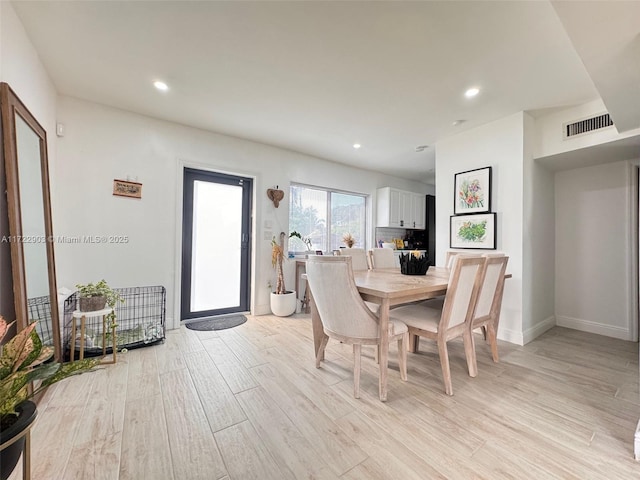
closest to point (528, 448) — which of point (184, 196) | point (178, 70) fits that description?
point (178, 70)

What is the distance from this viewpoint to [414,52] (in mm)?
1890

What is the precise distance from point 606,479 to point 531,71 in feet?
8.58

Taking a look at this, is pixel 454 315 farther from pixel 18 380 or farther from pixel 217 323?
pixel 217 323

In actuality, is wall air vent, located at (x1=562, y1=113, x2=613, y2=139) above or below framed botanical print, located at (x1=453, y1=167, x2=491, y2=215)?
above

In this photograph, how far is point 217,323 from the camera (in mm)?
3289

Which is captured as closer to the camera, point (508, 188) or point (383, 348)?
point (383, 348)

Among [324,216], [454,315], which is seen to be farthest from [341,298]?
[324,216]

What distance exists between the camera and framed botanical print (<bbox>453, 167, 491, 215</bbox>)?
303 centimetres

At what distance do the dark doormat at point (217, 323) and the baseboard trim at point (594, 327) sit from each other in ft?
13.4

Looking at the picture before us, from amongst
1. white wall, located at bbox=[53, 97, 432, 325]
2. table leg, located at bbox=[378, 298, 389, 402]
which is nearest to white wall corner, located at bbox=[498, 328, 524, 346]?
table leg, located at bbox=[378, 298, 389, 402]

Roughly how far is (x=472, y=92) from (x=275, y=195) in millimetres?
2602

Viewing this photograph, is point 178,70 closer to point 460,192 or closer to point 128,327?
point 128,327

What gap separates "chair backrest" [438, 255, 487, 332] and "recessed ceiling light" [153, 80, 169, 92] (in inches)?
112

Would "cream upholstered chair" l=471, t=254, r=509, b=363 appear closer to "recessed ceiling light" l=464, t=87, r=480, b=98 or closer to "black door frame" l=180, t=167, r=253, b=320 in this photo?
"recessed ceiling light" l=464, t=87, r=480, b=98
